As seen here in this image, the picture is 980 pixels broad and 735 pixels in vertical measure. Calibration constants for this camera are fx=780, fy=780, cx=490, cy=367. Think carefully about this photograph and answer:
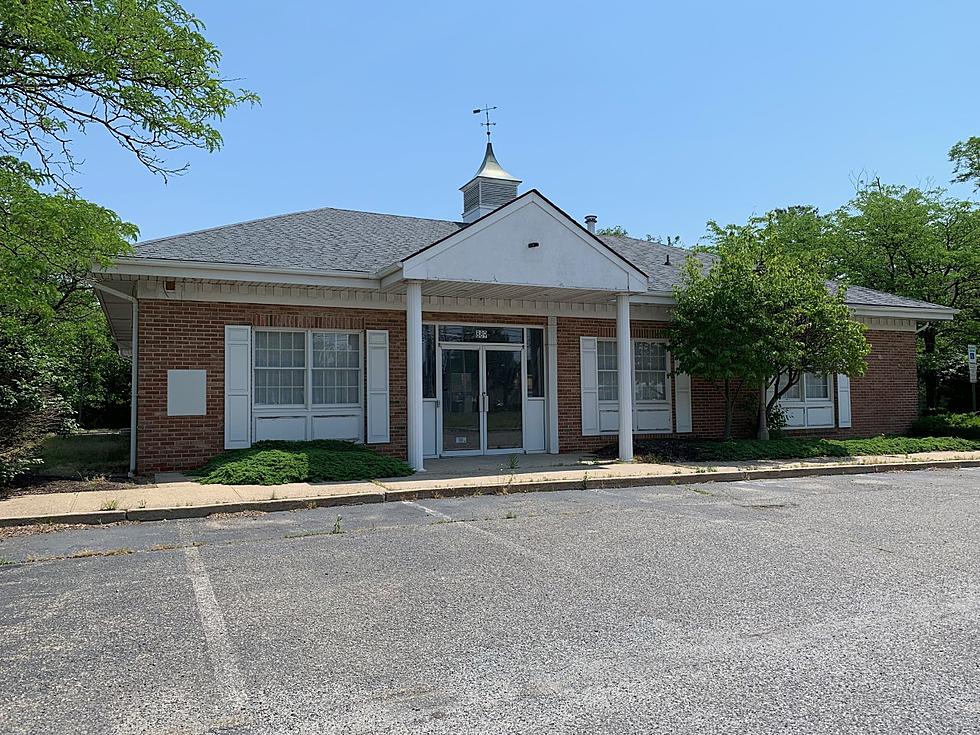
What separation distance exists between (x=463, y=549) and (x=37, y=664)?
3653 millimetres

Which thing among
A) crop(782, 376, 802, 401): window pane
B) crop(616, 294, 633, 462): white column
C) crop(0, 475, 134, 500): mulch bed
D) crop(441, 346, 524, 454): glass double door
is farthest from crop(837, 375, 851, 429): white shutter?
crop(0, 475, 134, 500): mulch bed

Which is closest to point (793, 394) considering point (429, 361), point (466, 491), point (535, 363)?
point (535, 363)

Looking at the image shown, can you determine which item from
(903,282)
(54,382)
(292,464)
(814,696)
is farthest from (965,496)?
(903,282)

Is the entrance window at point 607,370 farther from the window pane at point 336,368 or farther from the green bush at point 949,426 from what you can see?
the green bush at point 949,426

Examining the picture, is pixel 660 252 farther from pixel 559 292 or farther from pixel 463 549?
pixel 463 549

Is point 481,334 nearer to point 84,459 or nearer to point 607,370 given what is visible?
point 607,370

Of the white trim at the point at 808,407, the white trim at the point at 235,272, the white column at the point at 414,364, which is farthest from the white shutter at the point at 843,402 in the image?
the white trim at the point at 235,272

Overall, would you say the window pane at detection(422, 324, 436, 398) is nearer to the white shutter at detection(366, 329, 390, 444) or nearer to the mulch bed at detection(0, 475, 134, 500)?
the white shutter at detection(366, 329, 390, 444)

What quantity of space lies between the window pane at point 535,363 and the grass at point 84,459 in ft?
24.8

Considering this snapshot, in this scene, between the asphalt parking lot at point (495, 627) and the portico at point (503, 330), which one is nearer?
the asphalt parking lot at point (495, 627)

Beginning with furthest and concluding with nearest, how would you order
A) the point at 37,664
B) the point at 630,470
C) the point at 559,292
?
1. the point at 559,292
2. the point at 630,470
3. the point at 37,664

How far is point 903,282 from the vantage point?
81.3 ft

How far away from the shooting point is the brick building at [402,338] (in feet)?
41.4

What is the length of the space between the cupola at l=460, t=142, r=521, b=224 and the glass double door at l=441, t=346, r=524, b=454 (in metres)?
4.97
